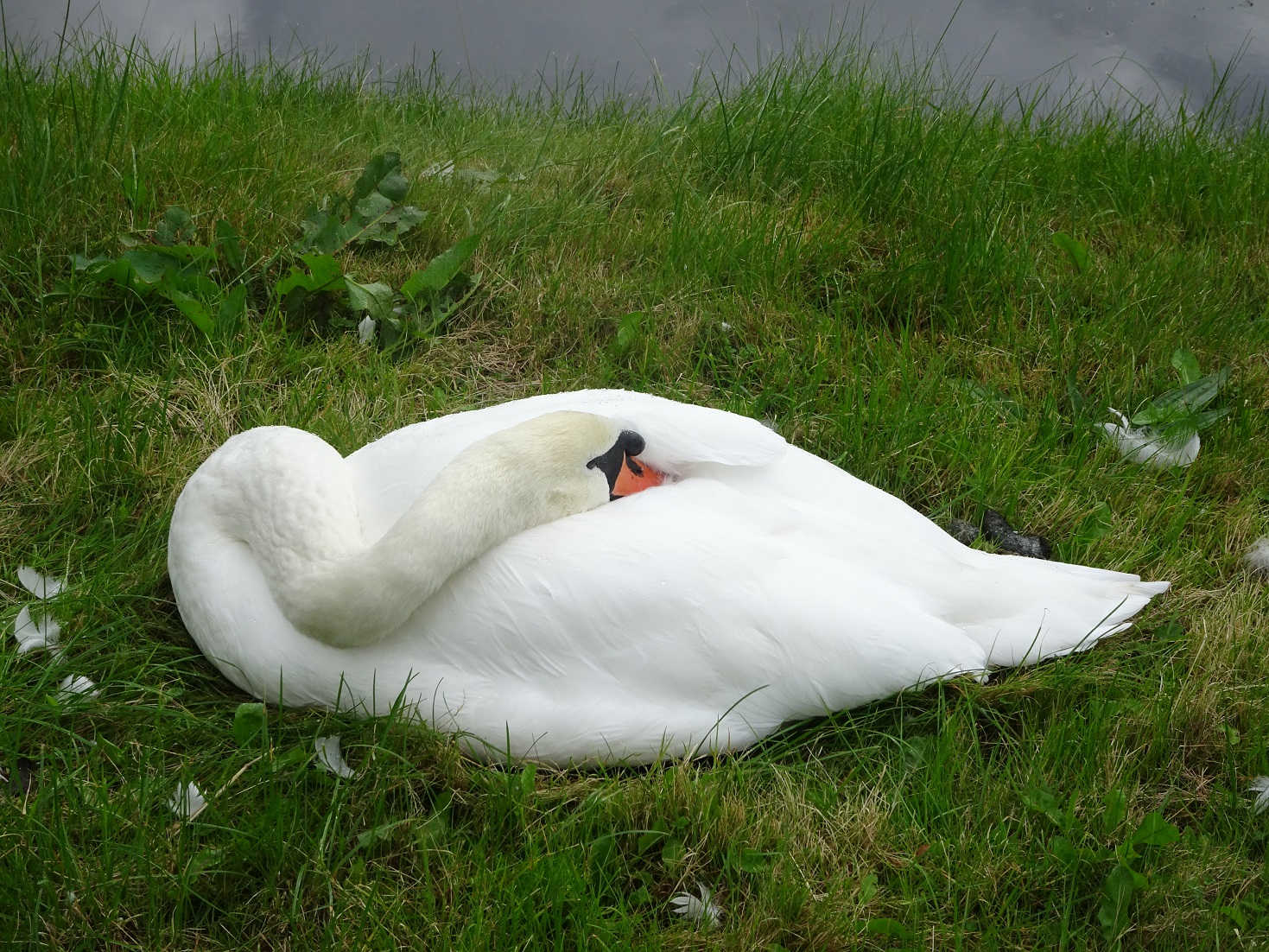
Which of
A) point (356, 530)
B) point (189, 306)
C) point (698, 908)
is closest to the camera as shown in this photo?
point (698, 908)

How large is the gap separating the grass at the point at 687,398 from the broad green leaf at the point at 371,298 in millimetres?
162

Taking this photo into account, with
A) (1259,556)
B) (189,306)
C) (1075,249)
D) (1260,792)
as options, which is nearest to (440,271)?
(189,306)

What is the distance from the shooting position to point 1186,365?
4.71m

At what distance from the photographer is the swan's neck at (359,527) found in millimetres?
2744

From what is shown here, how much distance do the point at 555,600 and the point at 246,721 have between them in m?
0.83

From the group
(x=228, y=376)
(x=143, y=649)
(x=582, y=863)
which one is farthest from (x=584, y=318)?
(x=582, y=863)

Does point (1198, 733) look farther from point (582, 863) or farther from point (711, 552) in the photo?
point (582, 863)

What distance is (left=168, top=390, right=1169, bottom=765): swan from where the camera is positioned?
283 cm

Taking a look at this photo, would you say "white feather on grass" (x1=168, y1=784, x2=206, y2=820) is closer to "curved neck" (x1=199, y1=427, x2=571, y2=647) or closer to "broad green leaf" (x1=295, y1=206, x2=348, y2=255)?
"curved neck" (x1=199, y1=427, x2=571, y2=647)

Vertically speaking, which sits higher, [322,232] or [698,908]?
[322,232]

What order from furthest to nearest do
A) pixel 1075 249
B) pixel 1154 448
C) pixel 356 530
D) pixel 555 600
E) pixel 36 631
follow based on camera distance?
pixel 1075 249, pixel 1154 448, pixel 36 631, pixel 356 530, pixel 555 600

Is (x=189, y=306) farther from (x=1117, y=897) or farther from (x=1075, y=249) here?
(x=1075, y=249)

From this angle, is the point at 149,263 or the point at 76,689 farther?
the point at 149,263

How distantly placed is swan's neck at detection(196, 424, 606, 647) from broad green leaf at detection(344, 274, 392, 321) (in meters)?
1.49
